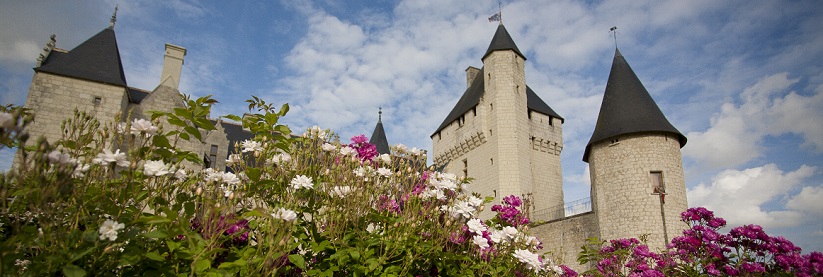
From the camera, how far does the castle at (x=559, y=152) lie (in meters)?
15.3

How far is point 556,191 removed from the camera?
23.5 metres

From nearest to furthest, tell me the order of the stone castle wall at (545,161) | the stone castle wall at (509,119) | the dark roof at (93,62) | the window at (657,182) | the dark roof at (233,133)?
1. the window at (657,182)
2. the dark roof at (93,62)
3. the dark roof at (233,133)
4. the stone castle wall at (509,119)
5. the stone castle wall at (545,161)

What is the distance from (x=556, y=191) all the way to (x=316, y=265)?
74.4 feet

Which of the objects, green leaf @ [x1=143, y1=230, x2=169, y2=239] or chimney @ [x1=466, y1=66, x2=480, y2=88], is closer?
green leaf @ [x1=143, y1=230, x2=169, y2=239]

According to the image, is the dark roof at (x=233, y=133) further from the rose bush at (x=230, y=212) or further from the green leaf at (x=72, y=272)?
the green leaf at (x=72, y=272)

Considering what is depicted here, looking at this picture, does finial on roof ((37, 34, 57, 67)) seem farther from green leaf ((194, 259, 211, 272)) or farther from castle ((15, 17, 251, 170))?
green leaf ((194, 259, 211, 272))

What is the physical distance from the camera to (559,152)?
2469cm

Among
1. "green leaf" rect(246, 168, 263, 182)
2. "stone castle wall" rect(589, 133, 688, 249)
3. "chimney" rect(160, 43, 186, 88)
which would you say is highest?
"chimney" rect(160, 43, 186, 88)

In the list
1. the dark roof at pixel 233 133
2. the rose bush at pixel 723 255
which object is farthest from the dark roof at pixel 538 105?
the rose bush at pixel 723 255

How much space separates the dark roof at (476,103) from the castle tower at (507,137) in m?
0.08

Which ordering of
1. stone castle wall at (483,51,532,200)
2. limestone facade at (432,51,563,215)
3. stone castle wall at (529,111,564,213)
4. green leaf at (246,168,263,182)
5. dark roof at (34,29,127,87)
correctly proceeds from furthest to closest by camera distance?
stone castle wall at (529,111,564,213) → limestone facade at (432,51,563,215) → stone castle wall at (483,51,532,200) → dark roof at (34,29,127,87) → green leaf at (246,168,263,182)

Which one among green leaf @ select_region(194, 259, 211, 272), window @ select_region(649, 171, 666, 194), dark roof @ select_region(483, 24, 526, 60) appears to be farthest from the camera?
dark roof @ select_region(483, 24, 526, 60)

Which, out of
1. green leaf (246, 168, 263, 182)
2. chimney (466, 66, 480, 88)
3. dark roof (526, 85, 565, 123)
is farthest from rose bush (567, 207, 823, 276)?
chimney (466, 66, 480, 88)

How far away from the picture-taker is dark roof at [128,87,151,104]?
57.7 feet
